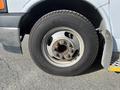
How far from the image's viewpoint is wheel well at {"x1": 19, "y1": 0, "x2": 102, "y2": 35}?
4.32 meters

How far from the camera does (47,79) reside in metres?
4.39

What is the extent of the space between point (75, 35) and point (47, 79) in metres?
0.71

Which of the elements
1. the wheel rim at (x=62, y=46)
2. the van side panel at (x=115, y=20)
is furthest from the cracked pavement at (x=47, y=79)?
the van side panel at (x=115, y=20)

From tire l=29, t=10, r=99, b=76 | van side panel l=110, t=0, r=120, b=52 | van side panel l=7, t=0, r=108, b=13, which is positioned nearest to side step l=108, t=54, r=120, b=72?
van side panel l=110, t=0, r=120, b=52

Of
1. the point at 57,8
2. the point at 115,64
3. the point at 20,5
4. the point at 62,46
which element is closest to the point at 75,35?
the point at 62,46

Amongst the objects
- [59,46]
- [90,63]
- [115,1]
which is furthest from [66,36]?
[115,1]

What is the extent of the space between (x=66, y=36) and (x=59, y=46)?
167mm

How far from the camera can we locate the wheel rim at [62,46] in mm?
4305

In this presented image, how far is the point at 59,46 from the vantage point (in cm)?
436

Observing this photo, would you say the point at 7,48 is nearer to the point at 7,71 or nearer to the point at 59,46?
the point at 7,71

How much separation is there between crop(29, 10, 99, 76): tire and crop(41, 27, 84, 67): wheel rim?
0.10 feet

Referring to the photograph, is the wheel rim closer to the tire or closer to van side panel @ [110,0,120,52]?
the tire

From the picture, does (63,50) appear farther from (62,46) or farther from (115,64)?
(115,64)

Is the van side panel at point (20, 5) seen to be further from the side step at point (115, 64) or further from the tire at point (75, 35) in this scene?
the side step at point (115, 64)
